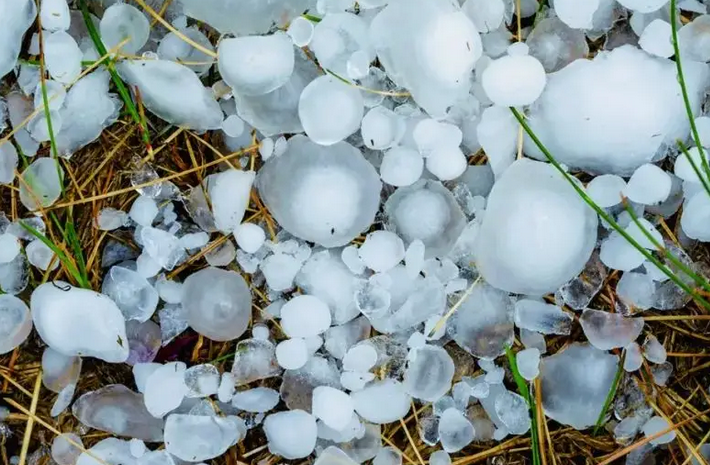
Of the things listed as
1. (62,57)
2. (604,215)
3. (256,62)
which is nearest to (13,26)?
(62,57)

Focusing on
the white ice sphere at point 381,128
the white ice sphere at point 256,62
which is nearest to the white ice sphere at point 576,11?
the white ice sphere at point 381,128

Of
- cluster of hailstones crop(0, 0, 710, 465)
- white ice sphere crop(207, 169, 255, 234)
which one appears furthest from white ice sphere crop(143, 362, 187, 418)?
white ice sphere crop(207, 169, 255, 234)

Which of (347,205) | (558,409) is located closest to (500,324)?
(558,409)

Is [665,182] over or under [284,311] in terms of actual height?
over

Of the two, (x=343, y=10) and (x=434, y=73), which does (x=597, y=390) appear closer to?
(x=434, y=73)

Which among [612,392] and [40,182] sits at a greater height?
[40,182]

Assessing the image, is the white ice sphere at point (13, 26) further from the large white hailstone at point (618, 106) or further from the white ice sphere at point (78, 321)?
the large white hailstone at point (618, 106)

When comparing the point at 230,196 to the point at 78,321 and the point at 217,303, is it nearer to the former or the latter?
the point at 217,303
